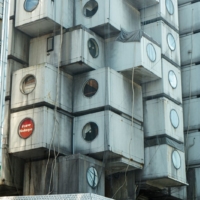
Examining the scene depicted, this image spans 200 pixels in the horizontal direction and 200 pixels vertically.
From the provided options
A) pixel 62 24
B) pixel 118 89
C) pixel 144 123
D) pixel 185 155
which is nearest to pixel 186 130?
pixel 185 155

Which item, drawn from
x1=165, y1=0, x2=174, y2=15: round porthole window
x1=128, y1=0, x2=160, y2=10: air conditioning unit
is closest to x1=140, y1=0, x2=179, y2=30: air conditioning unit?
x1=165, y1=0, x2=174, y2=15: round porthole window

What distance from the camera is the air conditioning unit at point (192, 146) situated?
4322cm

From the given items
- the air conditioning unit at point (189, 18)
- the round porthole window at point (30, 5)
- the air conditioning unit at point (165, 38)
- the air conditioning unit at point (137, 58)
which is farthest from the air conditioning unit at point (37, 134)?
the air conditioning unit at point (189, 18)

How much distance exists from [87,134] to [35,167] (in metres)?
3.56

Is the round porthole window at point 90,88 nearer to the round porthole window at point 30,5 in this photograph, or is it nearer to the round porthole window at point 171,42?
the round porthole window at point 30,5

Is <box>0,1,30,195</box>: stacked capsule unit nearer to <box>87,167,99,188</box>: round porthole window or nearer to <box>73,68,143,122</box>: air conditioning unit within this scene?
<box>73,68,143,122</box>: air conditioning unit

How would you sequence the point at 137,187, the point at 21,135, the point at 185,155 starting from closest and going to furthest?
the point at 21,135 < the point at 137,187 < the point at 185,155

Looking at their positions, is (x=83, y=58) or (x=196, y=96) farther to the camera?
(x=196, y=96)

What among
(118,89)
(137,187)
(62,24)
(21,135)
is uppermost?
(62,24)

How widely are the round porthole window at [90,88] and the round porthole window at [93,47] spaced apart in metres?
1.70

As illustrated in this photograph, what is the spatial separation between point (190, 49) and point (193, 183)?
31.5 ft

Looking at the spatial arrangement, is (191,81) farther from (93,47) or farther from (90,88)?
(90,88)

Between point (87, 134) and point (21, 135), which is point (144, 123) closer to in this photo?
point (87, 134)

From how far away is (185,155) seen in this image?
43.5 meters
